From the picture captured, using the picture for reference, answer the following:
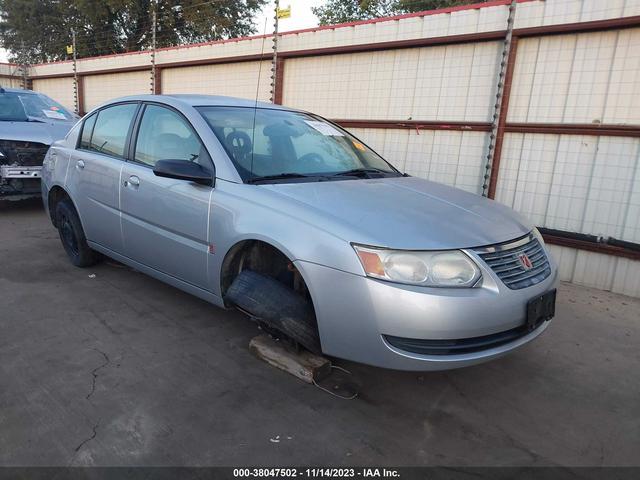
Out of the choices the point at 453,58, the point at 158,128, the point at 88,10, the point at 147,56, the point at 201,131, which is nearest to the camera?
the point at 201,131

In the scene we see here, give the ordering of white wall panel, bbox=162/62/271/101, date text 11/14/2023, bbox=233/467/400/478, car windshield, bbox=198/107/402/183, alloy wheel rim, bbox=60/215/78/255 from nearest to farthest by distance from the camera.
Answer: date text 11/14/2023, bbox=233/467/400/478, car windshield, bbox=198/107/402/183, alloy wheel rim, bbox=60/215/78/255, white wall panel, bbox=162/62/271/101

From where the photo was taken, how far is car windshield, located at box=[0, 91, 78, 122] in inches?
277

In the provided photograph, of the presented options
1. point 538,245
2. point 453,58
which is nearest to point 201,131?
point 538,245

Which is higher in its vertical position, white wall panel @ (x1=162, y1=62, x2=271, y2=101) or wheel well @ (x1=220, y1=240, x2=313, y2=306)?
white wall panel @ (x1=162, y1=62, x2=271, y2=101)

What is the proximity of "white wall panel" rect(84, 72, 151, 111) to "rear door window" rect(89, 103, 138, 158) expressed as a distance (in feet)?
22.2

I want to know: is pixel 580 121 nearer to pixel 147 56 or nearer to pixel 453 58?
pixel 453 58

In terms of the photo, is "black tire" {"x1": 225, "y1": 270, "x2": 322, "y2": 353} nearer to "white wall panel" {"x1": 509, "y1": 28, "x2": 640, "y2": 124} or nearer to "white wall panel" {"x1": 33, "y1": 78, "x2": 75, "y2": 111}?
"white wall panel" {"x1": 509, "y1": 28, "x2": 640, "y2": 124}

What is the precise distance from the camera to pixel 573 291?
4.91 meters

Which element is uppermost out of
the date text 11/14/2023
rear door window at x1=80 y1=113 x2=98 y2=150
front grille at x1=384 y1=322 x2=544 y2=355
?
rear door window at x1=80 y1=113 x2=98 y2=150

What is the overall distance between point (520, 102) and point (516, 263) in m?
3.44

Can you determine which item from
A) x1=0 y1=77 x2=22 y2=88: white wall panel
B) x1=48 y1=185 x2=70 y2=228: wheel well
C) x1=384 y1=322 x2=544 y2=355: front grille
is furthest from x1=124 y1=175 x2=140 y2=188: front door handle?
x1=0 y1=77 x2=22 y2=88: white wall panel

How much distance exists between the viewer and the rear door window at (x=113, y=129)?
3.88m

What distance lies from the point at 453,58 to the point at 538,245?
3.62 meters

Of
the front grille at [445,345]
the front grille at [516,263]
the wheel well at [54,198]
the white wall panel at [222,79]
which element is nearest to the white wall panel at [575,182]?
the front grille at [516,263]
